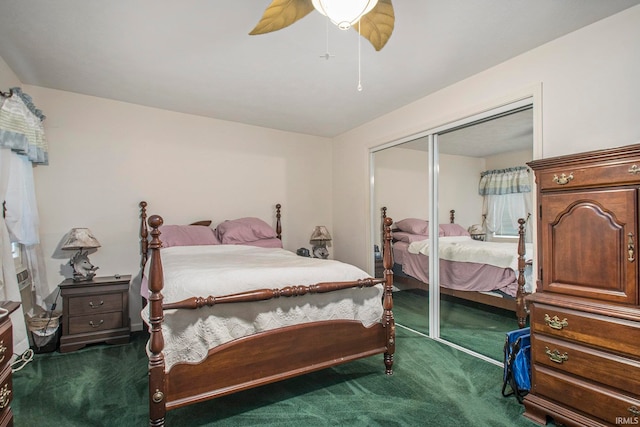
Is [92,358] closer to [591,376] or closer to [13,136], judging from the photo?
[13,136]

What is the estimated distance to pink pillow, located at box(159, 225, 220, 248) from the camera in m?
3.34

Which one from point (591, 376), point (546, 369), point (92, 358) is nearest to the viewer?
point (591, 376)

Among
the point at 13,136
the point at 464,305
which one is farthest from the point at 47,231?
the point at 464,305

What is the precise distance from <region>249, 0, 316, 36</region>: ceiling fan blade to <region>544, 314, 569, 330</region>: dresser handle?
2.10m

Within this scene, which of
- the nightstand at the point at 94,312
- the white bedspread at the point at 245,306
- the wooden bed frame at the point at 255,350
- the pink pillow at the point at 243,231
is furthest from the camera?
the pink pillow at the point at 243,231

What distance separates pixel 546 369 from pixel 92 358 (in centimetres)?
340

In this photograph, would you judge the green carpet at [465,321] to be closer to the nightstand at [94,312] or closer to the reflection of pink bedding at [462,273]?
the reflection of pink bedding at [462,273]

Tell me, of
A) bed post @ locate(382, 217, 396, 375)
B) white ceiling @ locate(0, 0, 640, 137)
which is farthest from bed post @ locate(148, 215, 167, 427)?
bed post @ locate(382, 217, 396, 375)

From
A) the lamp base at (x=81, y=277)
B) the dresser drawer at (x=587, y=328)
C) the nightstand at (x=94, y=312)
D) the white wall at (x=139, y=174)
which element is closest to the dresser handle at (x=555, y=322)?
the dresser drawer at (x=587, y=328)

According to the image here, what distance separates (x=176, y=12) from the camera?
1.92 metres

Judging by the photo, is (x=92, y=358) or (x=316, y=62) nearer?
(x=316, y=62)

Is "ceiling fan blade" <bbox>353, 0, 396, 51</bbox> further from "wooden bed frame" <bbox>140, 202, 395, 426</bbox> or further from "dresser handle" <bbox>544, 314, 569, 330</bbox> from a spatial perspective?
"dresser handle" <bbox>544, 314, 569, 330</bbox>

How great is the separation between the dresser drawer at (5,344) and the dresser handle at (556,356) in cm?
274

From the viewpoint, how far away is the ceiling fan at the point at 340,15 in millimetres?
1225
